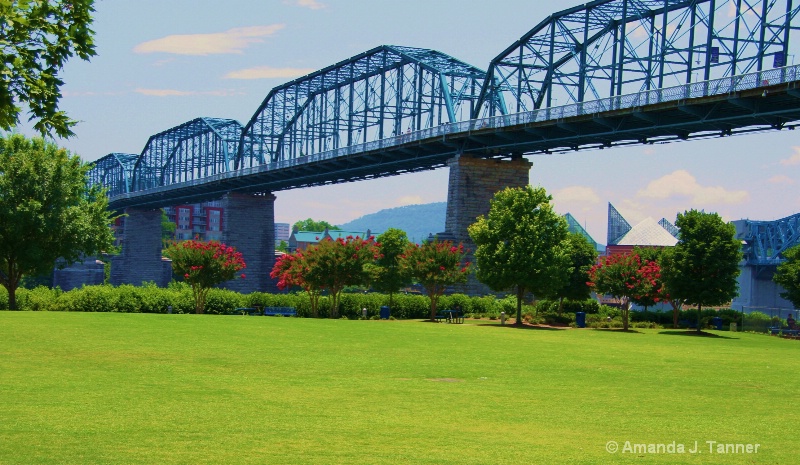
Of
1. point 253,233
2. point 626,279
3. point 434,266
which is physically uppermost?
point 253,233

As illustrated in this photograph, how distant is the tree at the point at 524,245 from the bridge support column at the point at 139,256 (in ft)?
366

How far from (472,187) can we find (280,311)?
2020cm

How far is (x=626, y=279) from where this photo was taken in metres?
51.1

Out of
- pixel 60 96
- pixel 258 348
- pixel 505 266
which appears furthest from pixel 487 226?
pixel 60 96

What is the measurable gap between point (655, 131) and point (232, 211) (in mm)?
74115

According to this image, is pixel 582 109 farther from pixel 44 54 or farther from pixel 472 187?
pixel 44 54

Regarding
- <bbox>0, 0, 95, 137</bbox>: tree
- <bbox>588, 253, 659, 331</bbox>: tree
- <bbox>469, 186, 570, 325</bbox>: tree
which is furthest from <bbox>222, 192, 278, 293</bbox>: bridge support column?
<bbox>0, 0, 95, 137</bbox>: tree

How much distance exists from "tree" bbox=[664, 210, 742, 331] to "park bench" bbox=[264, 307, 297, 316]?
77.3 feet

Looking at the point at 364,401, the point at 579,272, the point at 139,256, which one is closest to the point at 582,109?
the point at 579,272

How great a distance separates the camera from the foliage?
5375cm

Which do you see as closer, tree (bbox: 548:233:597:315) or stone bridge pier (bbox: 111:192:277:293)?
tree (bbox: 548:233:597:315)

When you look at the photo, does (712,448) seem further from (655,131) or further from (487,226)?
(655,131)

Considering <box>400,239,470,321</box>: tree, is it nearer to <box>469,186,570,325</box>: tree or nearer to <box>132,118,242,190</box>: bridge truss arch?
<box>469,186,570,325</box>: tree

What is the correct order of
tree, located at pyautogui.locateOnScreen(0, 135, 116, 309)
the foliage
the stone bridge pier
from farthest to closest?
the stone bridge pier
the foliage
tree, located at pyautogui.locateOnScreen(0, 135, 116, 309)
